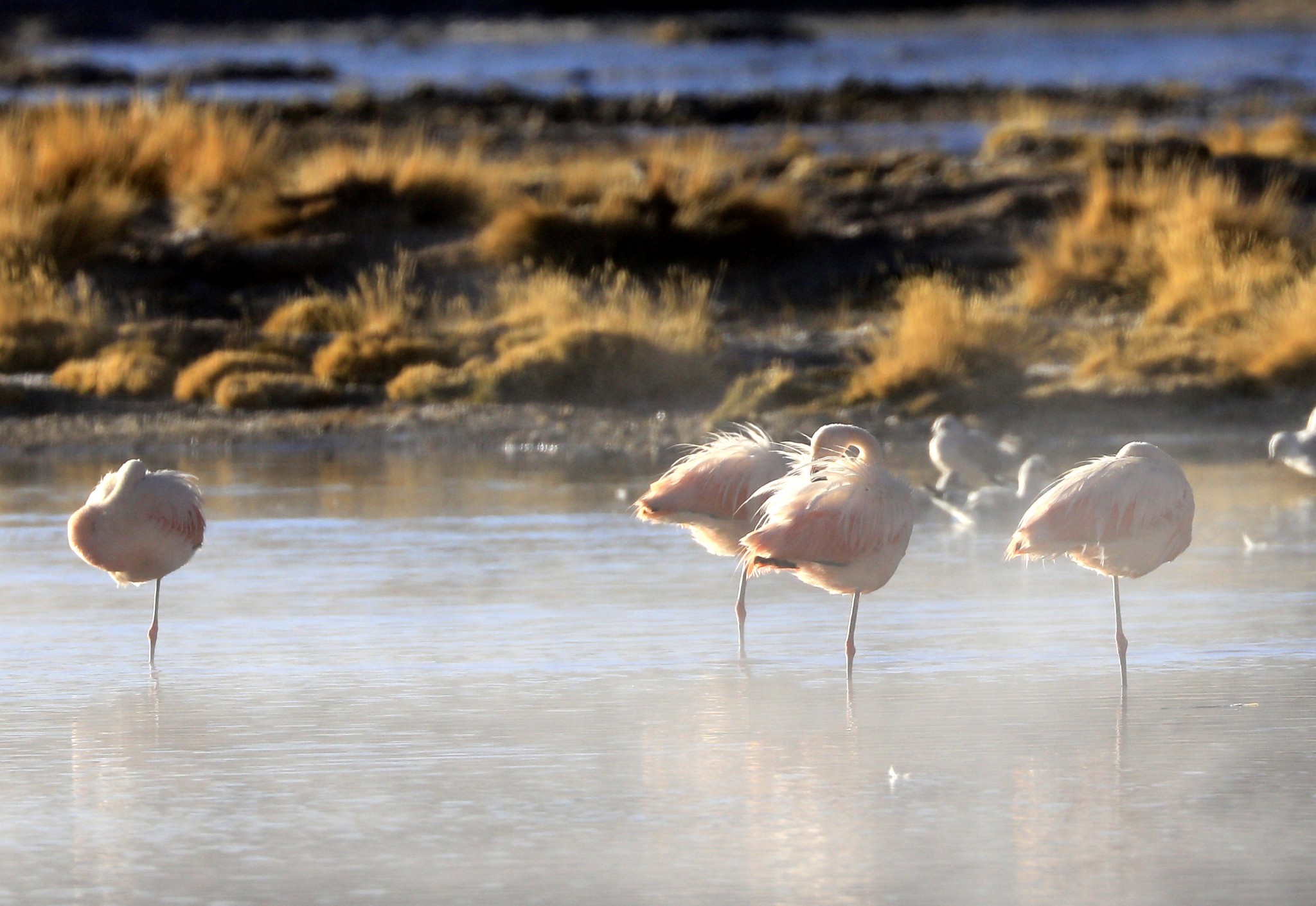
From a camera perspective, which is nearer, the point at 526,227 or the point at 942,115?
the point at 526,227

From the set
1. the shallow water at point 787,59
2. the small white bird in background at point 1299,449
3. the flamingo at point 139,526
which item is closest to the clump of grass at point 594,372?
the small white bird in background at point 1299,449

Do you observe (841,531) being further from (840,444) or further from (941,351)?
(941,351)

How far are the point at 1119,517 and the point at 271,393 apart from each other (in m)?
9.86

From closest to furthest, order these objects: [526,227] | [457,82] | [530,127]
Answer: [526,227], [530,127], [457,82]

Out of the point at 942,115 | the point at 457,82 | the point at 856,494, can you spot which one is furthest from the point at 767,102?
the point at 856,494

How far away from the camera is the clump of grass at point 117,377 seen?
16.7 metres

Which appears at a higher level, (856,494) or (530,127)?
(856,494)

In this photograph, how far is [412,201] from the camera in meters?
22.8

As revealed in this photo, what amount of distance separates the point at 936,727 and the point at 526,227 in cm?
1496

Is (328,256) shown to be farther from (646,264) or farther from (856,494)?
(856,494)

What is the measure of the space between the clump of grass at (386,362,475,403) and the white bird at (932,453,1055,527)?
581 centimetres

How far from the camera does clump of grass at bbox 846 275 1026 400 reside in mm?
15875

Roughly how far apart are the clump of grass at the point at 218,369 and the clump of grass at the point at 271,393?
136 millimetres

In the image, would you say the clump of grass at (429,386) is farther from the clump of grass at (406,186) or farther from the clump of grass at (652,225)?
the clump of grass at (406,186)
